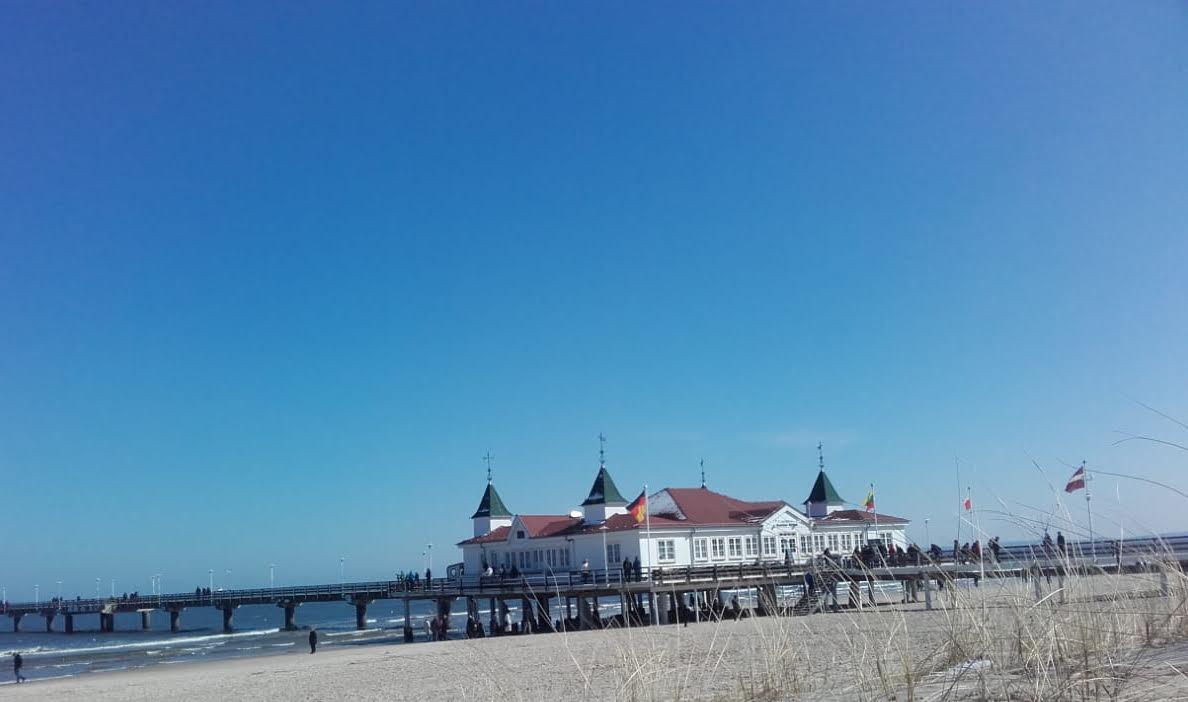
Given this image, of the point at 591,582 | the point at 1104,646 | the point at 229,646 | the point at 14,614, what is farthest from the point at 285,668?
the point at 14,614

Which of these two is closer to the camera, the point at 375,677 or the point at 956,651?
the point at 956,651

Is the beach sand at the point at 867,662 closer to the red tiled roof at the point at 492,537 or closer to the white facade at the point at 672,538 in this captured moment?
the white facade at the point at 672,538

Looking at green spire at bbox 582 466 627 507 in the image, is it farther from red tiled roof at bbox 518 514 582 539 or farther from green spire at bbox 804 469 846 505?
green spire at bbox 804 469 846 505

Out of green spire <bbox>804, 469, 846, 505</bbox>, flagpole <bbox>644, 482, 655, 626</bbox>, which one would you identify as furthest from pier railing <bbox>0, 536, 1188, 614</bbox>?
green spire <bbox>804, 469, 846, 505</bbox>

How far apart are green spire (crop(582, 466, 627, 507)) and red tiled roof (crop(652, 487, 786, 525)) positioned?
7.09 feet

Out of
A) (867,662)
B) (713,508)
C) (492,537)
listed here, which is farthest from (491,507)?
(867,662)

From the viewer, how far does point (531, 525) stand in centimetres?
4388

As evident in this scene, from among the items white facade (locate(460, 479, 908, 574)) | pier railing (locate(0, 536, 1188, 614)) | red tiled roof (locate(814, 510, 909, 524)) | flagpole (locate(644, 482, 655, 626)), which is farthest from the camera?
red tiled roof (locate(814, 510, 909, 524))

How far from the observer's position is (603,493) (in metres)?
42.6

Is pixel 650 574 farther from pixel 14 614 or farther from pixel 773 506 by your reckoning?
pixel 14 614

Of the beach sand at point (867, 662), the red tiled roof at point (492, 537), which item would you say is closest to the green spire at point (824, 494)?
the red tiled roof at point (492, 537)

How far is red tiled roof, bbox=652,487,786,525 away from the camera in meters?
41.0

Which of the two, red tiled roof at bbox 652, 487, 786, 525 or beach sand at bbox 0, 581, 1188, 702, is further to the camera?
red tiled roof at bbox 652, 487, 786, 525

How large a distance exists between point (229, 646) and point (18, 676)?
18.2 m
